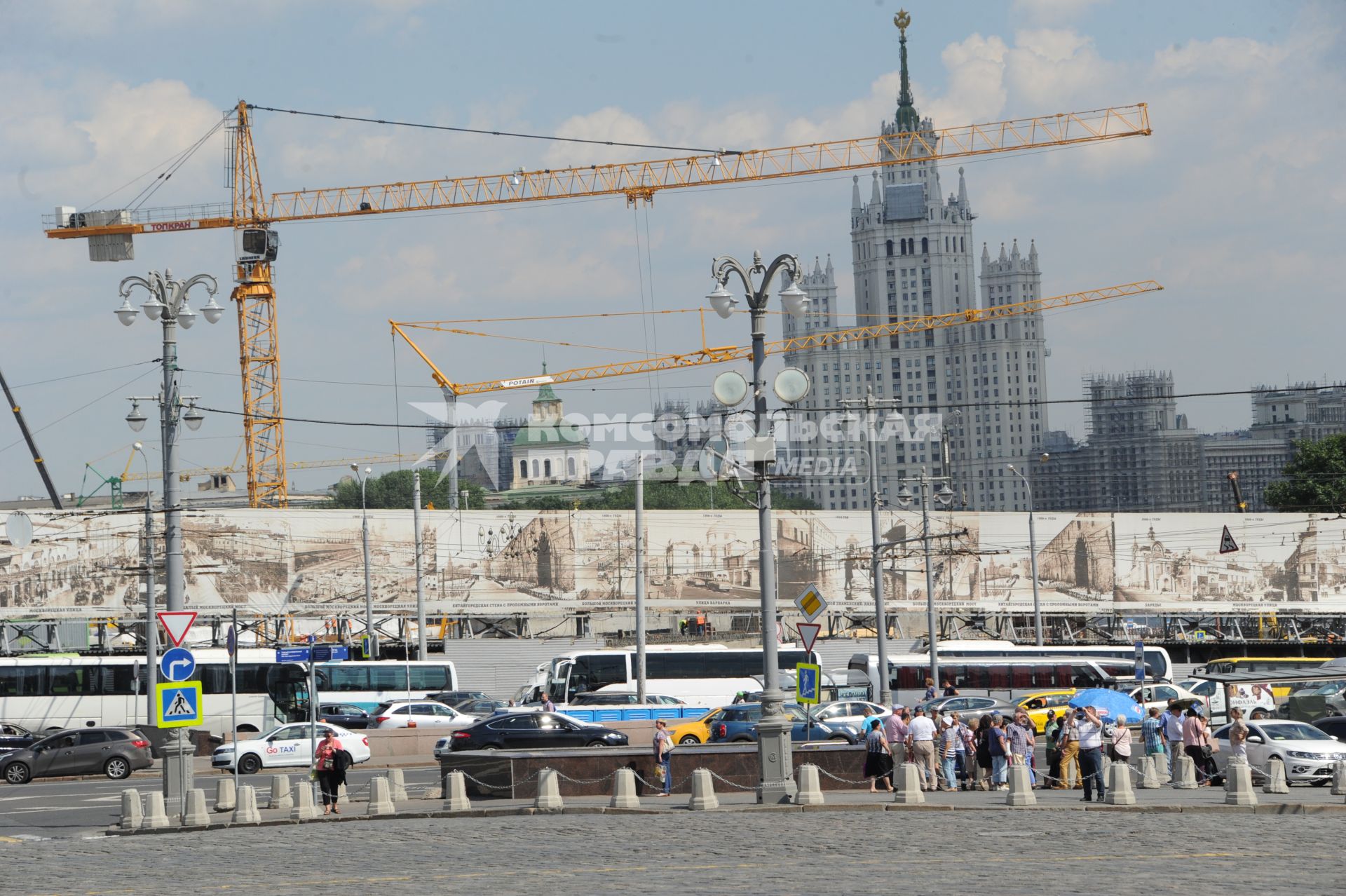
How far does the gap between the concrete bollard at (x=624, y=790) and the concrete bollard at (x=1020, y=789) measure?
224 inches

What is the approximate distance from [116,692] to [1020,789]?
3502cm

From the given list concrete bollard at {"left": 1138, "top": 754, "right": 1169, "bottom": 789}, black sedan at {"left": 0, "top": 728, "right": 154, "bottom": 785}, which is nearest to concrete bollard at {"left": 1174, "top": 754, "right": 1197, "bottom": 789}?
concrete bollard at {"left": 1138, "top": 754, "right": 1169, "bottom": 789}

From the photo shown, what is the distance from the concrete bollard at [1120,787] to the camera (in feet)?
76.7

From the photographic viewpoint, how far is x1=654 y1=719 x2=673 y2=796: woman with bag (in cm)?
2656

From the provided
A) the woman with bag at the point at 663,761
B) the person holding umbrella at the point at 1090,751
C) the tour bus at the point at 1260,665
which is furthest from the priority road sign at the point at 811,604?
the tour bus at the point at 1260,665

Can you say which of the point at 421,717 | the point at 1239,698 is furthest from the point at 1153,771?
the point at 421,717

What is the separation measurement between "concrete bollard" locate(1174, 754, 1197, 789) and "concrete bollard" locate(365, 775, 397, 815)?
13.1 metres

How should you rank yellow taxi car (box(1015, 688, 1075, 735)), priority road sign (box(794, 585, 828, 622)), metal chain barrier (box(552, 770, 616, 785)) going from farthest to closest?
yellow taxi car (box(1015, 688, 1075, 735)) → metal chain barrier (box(552, 770, 616, 785)) → priority road sign (box(794, 585, 828, 622))

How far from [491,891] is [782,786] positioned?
8599 mm

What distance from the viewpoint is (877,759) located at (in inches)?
1032

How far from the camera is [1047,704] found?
4450cm

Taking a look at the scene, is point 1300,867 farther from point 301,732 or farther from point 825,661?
point 825,661

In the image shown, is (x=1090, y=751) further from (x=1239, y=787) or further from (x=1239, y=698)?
(x=1239, y=698)

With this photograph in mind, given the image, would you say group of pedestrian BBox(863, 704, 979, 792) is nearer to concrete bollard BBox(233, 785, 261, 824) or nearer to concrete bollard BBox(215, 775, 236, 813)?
concrete bollard BBox(233, 785, 261, 824)
